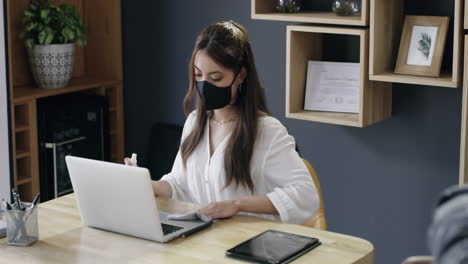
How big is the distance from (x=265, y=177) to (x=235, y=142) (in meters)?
0.16

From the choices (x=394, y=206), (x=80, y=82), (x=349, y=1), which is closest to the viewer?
(x=349, y=1)

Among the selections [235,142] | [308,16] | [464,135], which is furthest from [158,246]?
[308,16]

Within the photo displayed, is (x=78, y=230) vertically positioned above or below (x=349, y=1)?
below

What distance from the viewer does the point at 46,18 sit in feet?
12.8

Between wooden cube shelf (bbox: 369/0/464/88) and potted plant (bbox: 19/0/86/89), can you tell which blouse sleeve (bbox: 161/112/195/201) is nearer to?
wooden cube shelf (bbox: 369/0/464/88)

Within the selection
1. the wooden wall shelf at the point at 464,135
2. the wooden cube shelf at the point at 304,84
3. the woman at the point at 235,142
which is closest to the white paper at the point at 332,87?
the wooden cube shelf at the point at 304,84

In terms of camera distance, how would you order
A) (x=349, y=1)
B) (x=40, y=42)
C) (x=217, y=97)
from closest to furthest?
1. (x=217, y=97)
2. (x=349, y=1)
3. (x=40, y=42)

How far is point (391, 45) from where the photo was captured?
10.5 ft

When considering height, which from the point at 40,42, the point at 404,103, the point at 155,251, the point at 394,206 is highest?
the point at 40,42

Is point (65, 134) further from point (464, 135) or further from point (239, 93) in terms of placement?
point (464, 135)

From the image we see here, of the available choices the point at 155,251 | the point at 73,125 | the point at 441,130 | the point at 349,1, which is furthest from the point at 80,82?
the point at 155,251

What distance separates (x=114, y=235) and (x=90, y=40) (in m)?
2.62

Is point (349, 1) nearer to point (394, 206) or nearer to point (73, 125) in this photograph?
point (394, 206)

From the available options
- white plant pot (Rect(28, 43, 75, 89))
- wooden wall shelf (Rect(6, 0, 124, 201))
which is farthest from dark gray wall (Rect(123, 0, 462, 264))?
white plant pot (Rect(28, 43, 75, 89))
